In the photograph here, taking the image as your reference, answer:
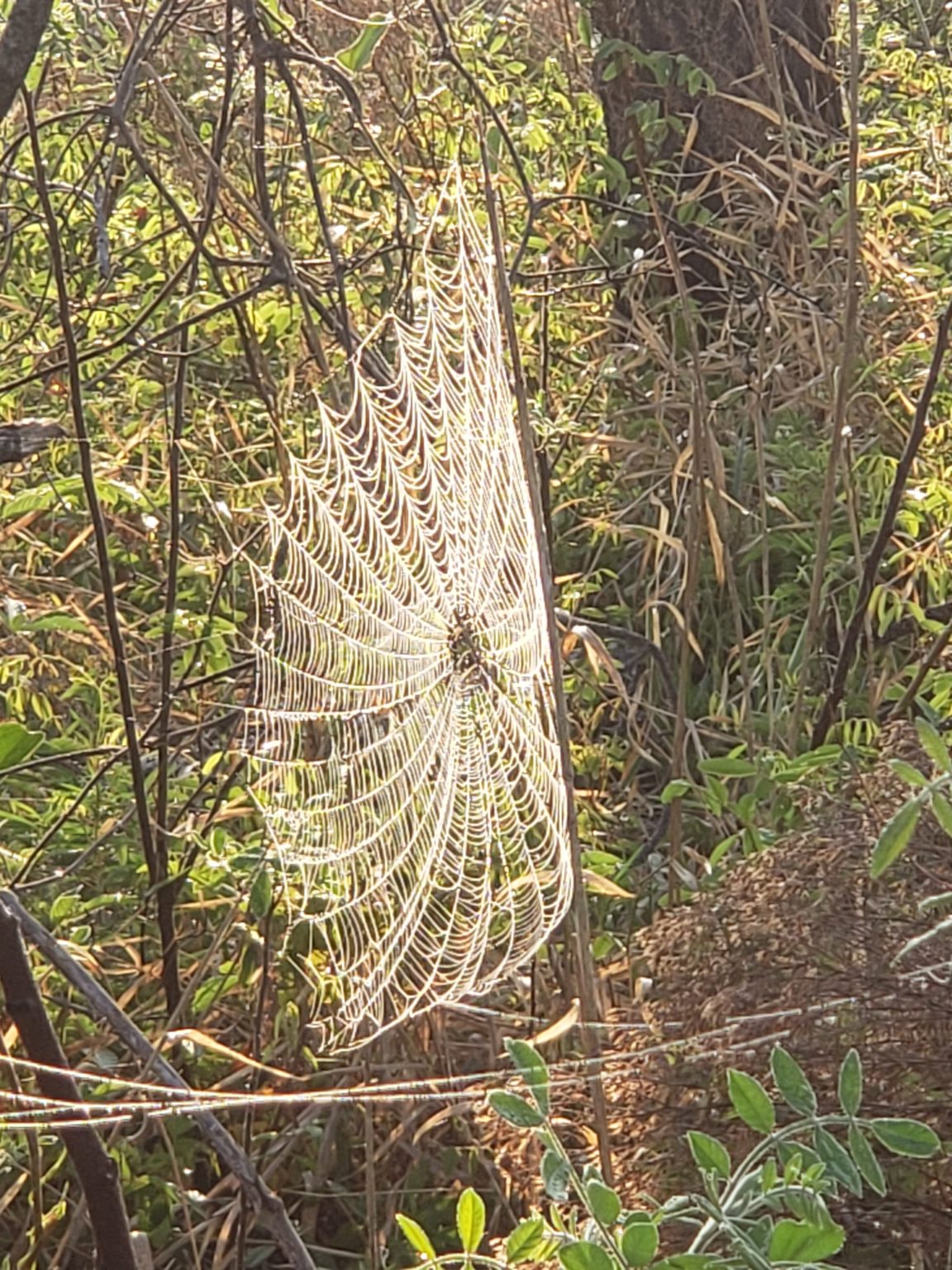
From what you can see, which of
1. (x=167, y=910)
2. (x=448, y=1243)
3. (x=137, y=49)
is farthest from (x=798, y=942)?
(x=137, y=49)

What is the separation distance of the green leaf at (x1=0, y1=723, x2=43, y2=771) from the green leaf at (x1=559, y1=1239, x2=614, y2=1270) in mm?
370

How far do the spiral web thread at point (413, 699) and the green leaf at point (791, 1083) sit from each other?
2.17 ft

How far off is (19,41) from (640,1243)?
0.61m

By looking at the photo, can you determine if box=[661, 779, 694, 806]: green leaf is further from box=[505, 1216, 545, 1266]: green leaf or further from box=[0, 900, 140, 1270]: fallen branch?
box=[505, 1216, 545, 1266]: green leaf

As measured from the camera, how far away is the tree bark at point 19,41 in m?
0.89

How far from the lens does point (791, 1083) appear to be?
0.78 m

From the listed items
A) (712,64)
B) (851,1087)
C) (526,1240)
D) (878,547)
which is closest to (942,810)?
(851,1087)

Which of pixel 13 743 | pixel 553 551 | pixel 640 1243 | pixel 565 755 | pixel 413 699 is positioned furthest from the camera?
pixel 553 551

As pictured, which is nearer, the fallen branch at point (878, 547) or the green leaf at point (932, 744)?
the green leaf at point (932, 744)

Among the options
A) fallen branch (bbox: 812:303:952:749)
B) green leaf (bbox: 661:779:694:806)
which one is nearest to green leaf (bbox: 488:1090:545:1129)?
green leaf (bbox: 661:779:694:806)

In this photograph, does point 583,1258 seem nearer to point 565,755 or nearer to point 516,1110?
point 516,1110

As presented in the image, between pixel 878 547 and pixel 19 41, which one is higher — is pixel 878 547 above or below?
below

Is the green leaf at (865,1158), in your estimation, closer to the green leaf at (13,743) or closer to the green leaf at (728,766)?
the green leaf at (13,743)

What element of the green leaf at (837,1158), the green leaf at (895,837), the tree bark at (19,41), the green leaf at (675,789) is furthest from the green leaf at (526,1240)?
the green leaf at (675,789)
